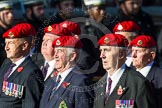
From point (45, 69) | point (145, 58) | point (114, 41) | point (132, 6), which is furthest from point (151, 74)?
point (132, 6)

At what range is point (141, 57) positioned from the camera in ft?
29.3

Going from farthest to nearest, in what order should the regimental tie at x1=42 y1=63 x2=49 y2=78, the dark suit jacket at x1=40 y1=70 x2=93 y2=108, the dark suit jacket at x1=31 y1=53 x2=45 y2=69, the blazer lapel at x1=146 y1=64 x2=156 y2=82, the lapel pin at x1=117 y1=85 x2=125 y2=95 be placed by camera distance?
the dark suit jacket at x1=31 y1=53 x2=45 y2=69 → the regimental tie at x1=42 y1=63 x2=49 y2=78 → the blazer lapel at x1=146 y1=64 x2=156 y2=82 → the dark suit jacket at x1=40 y1=70 x2=93 y2=108 → the lapel pin at x1=117 y1=85 x2=125 y2=95

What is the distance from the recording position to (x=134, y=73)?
8039 millimetres

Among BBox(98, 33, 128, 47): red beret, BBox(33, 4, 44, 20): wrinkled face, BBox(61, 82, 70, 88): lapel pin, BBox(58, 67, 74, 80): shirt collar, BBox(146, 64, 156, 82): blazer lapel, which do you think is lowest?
BBox(33, 4, 44, 20): wrinkled face

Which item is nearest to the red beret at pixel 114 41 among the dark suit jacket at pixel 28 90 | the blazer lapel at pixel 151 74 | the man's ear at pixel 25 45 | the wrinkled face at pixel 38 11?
the blazer lapel at pixel 151 74

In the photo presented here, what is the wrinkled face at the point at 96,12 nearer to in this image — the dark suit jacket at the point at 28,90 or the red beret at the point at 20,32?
the red beret at the point at 20,32

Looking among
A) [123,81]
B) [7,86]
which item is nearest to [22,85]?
[7,86]

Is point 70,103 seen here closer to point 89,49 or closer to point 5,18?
point 89,49

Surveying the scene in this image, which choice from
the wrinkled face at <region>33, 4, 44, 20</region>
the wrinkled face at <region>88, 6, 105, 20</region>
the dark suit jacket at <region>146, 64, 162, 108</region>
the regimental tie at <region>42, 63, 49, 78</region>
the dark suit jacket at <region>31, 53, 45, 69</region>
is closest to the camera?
the dark suit jacket at <region>146, 64, 162, 108</region>

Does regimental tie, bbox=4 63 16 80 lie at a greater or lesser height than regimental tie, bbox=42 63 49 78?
greater

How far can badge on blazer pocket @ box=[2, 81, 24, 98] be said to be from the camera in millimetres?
8758

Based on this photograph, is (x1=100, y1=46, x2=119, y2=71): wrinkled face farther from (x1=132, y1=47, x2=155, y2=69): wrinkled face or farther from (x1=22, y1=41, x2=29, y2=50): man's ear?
(x1=22, y1=41, x2=29, y2=50): man's ear

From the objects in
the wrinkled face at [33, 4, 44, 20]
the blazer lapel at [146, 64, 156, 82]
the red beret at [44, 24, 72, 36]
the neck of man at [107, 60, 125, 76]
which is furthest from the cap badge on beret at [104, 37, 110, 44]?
the wrinkled face at [33, 4, 44, 20]

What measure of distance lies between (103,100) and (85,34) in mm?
2714
